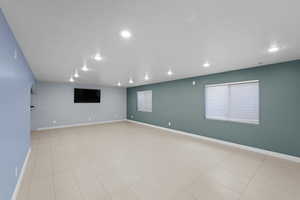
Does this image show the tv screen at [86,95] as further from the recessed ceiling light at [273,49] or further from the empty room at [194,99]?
the recessed ceiling light at [273,49]

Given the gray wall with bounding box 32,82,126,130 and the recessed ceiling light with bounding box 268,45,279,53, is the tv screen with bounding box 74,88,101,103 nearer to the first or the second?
the gray wall with bounding box 32,82,126,130

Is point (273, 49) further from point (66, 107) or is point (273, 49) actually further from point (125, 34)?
point (66, 107)

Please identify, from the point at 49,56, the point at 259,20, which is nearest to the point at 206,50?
the point at 259,20

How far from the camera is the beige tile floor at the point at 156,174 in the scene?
6.00 ft

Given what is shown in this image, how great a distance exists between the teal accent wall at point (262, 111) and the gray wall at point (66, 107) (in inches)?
169

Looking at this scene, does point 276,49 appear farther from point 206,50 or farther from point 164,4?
point 164,4

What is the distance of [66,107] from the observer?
259 inches

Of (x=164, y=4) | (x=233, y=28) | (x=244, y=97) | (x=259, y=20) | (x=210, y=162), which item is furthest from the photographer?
(x=244, y=97)

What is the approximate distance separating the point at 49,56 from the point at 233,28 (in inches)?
135

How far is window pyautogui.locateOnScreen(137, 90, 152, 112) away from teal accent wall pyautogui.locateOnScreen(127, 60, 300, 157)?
5.90 feet

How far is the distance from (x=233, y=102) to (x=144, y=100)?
14.8ft

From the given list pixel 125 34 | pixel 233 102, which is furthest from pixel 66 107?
pixel 233 102

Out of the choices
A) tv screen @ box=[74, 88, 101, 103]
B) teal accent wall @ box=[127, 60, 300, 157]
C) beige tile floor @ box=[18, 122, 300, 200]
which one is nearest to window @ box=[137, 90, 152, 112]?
teal accent wall @ box=[127, 60, 300, 157]

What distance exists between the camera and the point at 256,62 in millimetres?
3082
